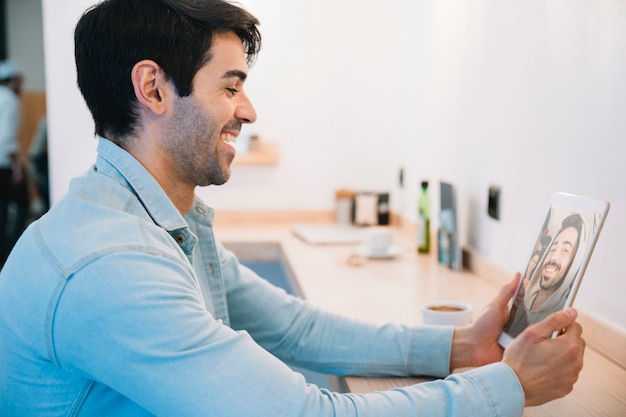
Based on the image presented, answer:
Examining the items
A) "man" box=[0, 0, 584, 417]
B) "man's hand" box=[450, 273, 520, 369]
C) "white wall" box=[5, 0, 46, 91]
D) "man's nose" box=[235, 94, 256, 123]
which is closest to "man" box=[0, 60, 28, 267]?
"white wall" box=[5, 0, 46, 91]

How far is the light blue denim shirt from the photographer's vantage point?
0.81m

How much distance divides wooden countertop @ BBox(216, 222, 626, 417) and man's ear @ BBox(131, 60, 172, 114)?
0.57 meters

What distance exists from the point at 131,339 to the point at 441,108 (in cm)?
177

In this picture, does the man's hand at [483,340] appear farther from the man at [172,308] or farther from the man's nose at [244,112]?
the man's nose at [244,112]

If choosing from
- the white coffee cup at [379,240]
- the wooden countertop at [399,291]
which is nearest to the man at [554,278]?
the wooden countertop at [399,291]

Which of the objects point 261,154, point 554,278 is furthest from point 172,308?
point 261,154

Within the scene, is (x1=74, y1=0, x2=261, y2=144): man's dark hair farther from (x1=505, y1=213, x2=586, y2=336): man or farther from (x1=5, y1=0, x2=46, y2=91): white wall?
(x1=5, y1=0, x2=46, y2=91): white wall

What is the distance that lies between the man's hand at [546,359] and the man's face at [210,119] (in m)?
0.55

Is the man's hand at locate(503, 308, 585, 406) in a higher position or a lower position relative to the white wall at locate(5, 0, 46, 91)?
lower

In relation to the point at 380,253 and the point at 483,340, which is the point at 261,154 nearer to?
the point at 380,253

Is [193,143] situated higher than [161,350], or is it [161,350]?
[193,143]

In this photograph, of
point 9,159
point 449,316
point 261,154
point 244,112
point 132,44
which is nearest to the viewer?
point 132,44

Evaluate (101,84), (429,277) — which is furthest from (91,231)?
(429,277)

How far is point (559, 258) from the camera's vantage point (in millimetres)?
1127
